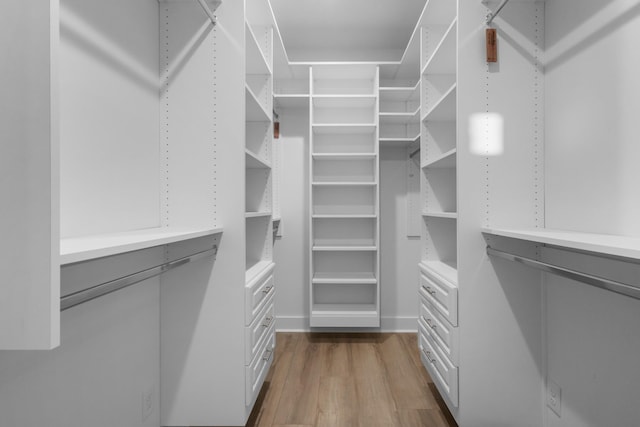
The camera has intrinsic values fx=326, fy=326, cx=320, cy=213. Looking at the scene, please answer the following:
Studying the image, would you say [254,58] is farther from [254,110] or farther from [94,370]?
[94,370]

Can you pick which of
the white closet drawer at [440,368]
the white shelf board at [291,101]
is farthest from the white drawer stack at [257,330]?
the white shelf board at [291,101]

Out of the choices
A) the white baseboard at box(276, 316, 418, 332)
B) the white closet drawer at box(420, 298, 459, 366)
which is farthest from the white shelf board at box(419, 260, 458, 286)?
the white baseboard at box(276, 316, 418, 332)

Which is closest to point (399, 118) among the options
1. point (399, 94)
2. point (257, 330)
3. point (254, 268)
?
point (399, 94)

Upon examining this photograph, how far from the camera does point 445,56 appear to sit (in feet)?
6.54

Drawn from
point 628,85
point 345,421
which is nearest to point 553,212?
point 628,85

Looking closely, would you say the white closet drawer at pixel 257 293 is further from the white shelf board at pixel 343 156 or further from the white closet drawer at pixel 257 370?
the white shelf board at pixel 343 156

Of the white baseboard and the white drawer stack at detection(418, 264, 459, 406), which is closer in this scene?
the white drawer stack at detection(418, 264, 459, 406)

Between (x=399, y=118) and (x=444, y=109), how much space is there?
1.03 metres

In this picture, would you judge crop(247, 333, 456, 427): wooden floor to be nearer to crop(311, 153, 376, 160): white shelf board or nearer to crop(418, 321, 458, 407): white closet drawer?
crop(418, 321, 458, 407): white closet drawer

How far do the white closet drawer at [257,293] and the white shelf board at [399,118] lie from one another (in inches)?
67.5

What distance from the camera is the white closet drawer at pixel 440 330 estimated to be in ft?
5.22

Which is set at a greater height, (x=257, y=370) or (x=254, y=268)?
(x=254, y=268)

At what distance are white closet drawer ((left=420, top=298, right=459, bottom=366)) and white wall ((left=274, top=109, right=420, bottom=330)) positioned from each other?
1023mm

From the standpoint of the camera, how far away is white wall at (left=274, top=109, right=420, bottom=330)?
125 inches
